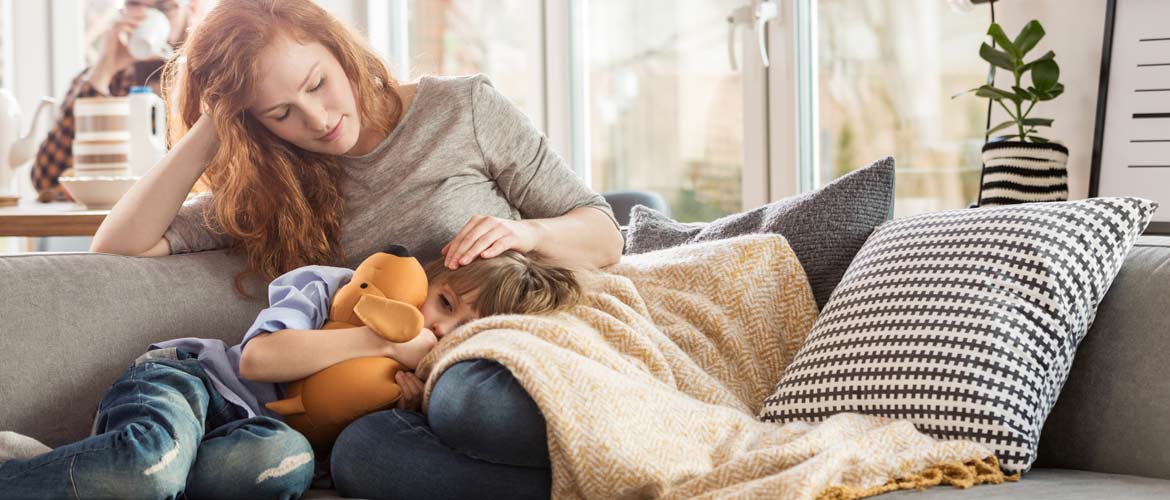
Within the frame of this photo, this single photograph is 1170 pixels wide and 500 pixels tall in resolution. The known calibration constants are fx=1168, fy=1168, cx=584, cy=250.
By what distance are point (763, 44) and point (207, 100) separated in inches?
61.2

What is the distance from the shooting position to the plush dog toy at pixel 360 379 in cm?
142

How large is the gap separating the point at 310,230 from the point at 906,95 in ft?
4.89

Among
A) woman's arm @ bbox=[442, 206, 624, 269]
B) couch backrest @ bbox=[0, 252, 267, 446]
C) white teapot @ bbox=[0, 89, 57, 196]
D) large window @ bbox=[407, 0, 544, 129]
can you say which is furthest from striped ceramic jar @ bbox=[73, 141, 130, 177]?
large window @ bbox=[407, 0, 544, 129]

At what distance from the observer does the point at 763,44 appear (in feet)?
9.43

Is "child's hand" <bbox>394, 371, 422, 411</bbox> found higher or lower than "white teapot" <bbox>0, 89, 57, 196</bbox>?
lower

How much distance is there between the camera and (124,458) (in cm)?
119

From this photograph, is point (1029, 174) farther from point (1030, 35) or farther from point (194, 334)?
point (194, 334)

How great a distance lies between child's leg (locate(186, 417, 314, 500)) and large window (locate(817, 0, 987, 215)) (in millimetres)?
1714

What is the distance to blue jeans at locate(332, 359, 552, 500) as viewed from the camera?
1.27 m

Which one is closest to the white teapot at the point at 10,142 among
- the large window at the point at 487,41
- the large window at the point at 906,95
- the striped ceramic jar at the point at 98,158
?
the striped ceramic jar at the point at 98,158

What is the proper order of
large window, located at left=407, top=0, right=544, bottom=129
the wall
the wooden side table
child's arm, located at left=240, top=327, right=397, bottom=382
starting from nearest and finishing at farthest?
child's arm, located at left=240, top=327, right=397, bottom=382
the wooden side table
the wall
large window, located at left=407, top=0, right=544, bottom=129

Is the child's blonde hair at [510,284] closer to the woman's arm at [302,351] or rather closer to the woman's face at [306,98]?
the woman's arm at [302,351]

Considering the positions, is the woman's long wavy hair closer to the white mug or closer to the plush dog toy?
the plush dog toy

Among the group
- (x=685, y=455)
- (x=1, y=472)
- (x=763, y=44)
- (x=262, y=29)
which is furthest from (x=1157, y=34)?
(x=1, y=472)
